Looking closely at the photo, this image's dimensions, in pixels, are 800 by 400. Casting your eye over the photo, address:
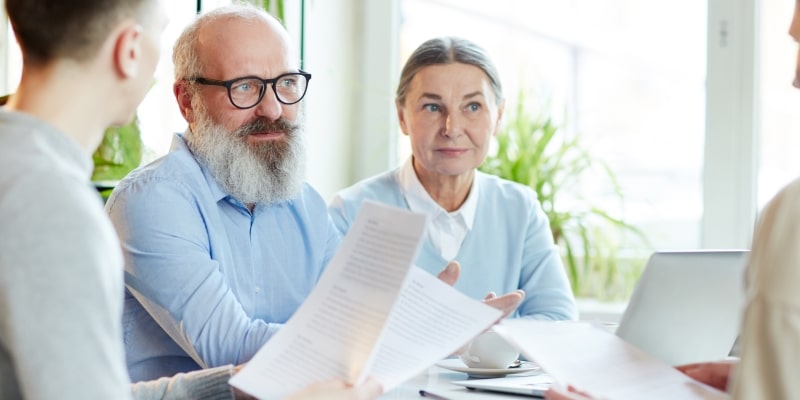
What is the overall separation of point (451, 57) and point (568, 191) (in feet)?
3.99

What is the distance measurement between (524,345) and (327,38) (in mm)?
2580

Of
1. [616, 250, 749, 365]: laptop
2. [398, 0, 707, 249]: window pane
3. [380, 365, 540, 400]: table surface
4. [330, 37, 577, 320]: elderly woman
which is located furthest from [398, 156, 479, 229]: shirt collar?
[398, 0, 707, 249]: window pane

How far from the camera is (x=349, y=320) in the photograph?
1.46m

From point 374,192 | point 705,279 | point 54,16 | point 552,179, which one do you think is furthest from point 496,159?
point 54,16

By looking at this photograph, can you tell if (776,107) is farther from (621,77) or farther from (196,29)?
A: (196,29)

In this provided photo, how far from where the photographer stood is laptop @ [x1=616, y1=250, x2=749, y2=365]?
185 centimetres

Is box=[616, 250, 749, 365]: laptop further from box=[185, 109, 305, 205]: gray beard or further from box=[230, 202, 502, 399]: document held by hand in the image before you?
box=[185, 109, 305, 205]: gray beard

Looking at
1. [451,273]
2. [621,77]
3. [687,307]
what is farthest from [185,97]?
[621,77]

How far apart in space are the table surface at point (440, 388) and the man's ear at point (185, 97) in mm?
844

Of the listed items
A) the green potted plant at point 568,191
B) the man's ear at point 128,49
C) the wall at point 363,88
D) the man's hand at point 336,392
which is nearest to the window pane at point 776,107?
the green potted plant at point 568,191

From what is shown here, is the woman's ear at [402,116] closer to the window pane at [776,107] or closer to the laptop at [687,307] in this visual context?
the laptop at [687,307]

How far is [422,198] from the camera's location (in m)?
2.89

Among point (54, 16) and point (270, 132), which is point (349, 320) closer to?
point (54, 16)

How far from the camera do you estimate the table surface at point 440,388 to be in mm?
1800
